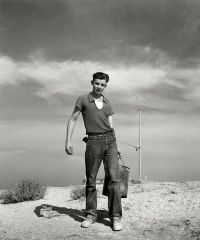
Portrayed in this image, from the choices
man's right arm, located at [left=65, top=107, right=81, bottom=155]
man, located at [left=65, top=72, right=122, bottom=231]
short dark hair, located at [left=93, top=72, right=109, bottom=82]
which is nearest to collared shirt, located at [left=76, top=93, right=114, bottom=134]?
man, located at [left=65, top=72, right=122, bottom=231]

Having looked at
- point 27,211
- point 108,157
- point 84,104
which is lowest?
point 27,211

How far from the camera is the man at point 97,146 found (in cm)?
602

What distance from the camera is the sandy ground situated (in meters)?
5.71

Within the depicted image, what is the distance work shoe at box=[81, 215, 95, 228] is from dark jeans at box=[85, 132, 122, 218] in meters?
0.07

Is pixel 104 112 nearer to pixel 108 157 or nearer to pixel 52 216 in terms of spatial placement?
pixel 108 157

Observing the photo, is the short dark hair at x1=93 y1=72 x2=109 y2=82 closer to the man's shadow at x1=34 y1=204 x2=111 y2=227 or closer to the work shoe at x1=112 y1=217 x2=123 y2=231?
the work shoe at x1=112 y1=217 x2=123 y2=231

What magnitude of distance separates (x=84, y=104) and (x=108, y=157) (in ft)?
3.23

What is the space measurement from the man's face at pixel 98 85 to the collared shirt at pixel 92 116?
5.8 inches

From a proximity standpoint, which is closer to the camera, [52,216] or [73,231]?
[73,231]

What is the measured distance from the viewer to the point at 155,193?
8.54 m

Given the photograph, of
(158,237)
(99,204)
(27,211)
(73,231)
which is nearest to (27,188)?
(27,211)

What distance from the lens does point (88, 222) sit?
6.07 metres

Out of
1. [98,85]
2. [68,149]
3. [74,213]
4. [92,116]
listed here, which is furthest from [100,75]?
[74,213]

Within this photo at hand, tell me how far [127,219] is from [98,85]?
8.25 ft
